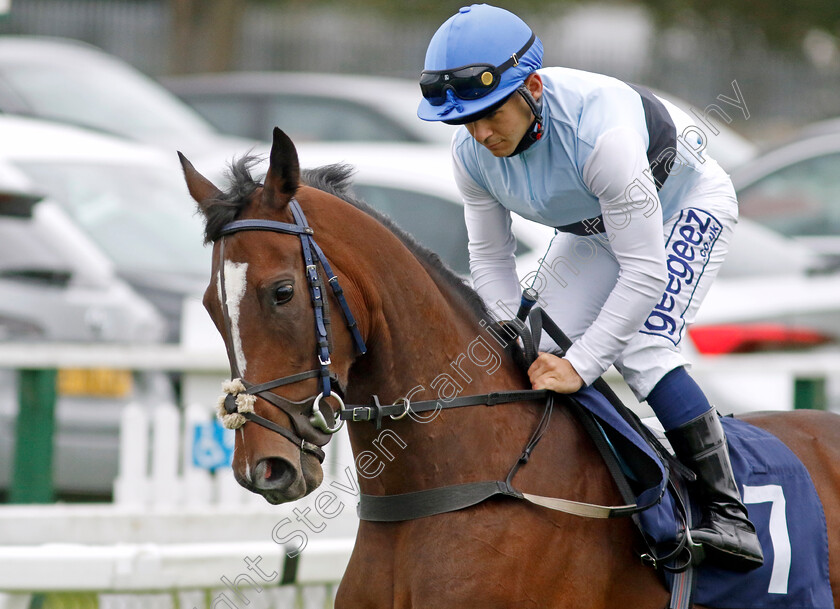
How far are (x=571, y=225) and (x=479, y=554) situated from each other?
3.64 ft

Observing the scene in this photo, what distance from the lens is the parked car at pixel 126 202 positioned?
7.60 meters

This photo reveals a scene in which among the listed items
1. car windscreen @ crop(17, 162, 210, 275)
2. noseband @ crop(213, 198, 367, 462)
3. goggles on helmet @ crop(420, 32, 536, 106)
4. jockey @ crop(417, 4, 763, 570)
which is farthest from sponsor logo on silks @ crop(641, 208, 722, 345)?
car windscreen @ crop(17, 162, 210, 275)

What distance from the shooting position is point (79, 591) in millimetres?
4207

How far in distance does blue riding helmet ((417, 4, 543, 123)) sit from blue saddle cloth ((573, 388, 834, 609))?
91 cm

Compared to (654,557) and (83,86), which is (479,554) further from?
(83,86)

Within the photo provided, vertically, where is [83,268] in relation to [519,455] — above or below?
above

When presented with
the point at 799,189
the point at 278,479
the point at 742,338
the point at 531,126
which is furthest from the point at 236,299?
the point at 799,189

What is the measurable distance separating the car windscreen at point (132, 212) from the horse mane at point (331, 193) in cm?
446

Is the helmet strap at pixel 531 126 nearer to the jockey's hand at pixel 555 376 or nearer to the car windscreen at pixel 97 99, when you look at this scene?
the jockey's hand at pixel 555 376

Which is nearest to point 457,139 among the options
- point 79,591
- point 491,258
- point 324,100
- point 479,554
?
point 491,258

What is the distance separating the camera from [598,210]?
350 cm

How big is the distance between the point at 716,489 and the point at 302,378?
135cm

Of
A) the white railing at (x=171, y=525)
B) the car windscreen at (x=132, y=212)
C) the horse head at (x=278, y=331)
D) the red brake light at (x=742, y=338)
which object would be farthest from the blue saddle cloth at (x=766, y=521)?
the car windscreen at (x=132, y=212)

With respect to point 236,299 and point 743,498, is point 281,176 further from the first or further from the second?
point 743,498
